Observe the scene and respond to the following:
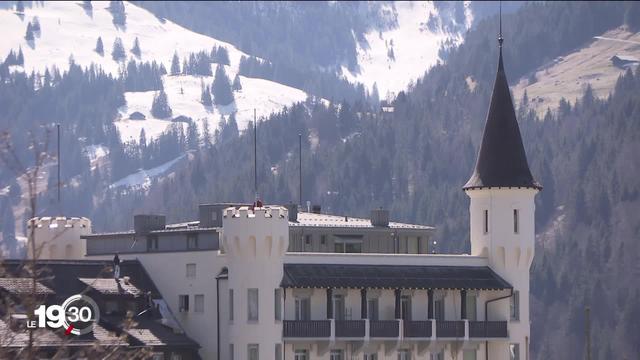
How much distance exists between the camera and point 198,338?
11200cm

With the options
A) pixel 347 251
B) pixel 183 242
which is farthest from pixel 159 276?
pixel 347 251

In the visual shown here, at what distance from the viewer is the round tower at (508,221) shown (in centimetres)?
11738

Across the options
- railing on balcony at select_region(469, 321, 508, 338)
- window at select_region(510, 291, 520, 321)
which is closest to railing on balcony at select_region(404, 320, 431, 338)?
railing on balcony at select_region(469, 321, 508, 338)

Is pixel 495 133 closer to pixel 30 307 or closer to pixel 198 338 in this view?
pixel 198 338

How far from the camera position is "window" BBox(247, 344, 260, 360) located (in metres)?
109

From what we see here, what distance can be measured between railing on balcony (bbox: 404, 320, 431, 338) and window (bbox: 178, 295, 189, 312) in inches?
460

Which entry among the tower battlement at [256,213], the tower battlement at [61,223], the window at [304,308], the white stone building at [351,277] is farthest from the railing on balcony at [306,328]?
the tower battlement at [61,223]

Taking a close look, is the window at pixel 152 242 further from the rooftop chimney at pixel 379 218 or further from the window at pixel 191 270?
the rooftop chimney at pixel 379 218

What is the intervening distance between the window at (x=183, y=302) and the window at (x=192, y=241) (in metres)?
2.73

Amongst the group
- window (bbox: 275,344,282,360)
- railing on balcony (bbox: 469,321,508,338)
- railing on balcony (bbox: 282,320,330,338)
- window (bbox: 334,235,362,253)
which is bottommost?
window (bbox: 275,344,282,360)

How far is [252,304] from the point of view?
10931 cm

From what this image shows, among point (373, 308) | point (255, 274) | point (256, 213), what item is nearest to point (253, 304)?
point (255, 274)

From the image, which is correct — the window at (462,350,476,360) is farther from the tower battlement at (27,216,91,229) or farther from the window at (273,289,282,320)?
the tower battlement at (27,216,91,229)

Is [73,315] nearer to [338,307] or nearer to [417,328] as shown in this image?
[338,307]
